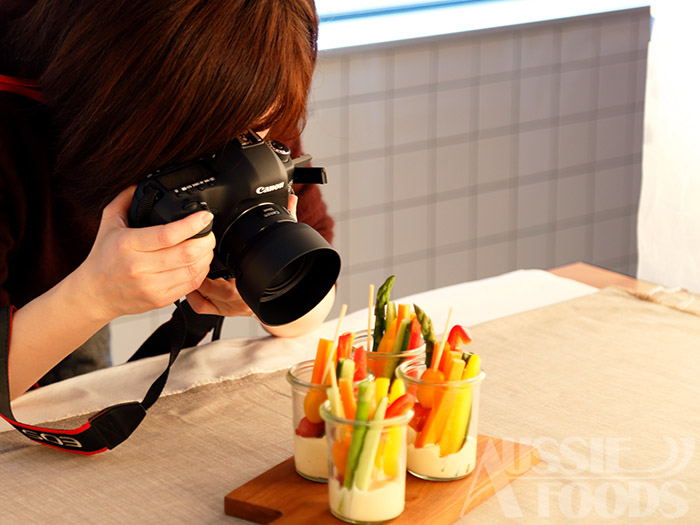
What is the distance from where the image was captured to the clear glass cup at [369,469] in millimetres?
588

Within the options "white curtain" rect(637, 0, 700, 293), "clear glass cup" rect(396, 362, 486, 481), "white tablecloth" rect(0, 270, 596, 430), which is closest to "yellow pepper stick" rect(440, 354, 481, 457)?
"clear glass cup" rect(396, 362, 486, 481)

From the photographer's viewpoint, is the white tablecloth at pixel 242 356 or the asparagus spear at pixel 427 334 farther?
the white tablecloth at pixel 242 356

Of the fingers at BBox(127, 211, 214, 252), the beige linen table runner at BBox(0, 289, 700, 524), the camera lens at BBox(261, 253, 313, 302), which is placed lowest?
the beige linen table runner at BBox(0, 289, 700, 524)

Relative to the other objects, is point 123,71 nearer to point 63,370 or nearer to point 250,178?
point 250,178

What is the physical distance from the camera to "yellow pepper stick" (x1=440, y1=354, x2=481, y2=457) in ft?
2.15

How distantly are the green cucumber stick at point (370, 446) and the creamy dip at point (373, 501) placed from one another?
0.6 inches

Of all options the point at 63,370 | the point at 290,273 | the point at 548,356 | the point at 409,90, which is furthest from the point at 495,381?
the point at 409,90

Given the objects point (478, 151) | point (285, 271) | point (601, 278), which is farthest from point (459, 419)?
point (478, 151)

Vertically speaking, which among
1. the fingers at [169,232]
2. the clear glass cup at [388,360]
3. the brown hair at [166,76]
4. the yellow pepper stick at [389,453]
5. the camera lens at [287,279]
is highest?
the brown hair at [166,76]

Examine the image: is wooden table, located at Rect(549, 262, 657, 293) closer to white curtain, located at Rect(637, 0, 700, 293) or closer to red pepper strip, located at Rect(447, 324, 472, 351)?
white curtain, located at Rect(637, 0, 700, 293)

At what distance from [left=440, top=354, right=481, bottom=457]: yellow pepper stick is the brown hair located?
1.00 feet

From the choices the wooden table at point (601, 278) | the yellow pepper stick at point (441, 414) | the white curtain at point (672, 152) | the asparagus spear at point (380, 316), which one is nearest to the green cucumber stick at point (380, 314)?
the asparagus spear at point (380, 316)

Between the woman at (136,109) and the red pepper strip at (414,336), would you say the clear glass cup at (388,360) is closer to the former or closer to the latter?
the red pepper strip at (414,336)

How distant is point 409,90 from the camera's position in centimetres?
217
